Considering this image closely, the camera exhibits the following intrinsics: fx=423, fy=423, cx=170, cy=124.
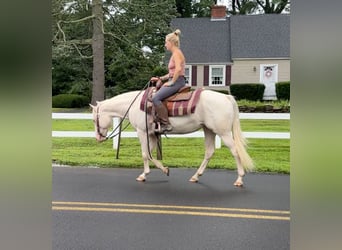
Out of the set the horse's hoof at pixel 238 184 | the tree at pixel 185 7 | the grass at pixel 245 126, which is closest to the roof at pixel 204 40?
the tree at pixel 185 7

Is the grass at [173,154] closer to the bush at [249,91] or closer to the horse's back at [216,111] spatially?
the horse's back at [216,111]

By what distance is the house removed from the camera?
23.8 meters

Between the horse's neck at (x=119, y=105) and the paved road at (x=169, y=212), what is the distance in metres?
0.94

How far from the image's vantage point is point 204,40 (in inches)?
971

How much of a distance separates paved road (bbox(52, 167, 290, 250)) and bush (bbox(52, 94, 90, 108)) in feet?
47.3

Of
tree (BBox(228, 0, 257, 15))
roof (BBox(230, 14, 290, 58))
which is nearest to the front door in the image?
roof (BBox(230, 14, 290, 58))

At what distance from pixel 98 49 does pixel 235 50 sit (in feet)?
32.6

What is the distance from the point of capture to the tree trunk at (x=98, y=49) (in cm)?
1633

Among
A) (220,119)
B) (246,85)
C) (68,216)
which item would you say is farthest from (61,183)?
(246,85)

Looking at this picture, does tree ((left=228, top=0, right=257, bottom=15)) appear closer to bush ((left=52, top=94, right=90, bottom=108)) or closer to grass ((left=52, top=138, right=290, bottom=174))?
bush ((left=52, top=94, right=90, bottom=108))

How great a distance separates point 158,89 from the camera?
595cm

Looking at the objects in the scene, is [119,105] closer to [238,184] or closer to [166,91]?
[166,91]
